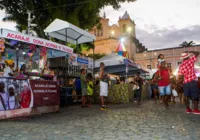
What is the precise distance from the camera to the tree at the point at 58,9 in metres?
17.2

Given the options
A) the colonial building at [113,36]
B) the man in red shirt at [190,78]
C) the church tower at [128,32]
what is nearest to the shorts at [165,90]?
the man in red shirt at [190,78]

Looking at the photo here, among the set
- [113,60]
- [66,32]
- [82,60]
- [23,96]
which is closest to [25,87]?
[23,96]

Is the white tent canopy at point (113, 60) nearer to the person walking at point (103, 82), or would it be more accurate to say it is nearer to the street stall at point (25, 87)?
the person walking at point (103, 82)

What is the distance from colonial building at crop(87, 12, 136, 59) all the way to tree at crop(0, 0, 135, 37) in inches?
1091

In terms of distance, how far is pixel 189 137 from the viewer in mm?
4172

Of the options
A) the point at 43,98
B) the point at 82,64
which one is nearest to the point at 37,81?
the point at 43,98

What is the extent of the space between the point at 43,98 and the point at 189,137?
5.52m

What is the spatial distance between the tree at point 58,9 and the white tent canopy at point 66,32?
10.7 ft

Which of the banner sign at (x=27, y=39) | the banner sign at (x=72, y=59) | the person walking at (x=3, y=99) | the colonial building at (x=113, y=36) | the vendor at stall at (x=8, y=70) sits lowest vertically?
the person walking at (x=3, y=99)

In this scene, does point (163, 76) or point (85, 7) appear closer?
point (163, 76)

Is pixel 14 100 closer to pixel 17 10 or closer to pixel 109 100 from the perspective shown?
pixel 109 100

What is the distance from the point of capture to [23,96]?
7.45 m

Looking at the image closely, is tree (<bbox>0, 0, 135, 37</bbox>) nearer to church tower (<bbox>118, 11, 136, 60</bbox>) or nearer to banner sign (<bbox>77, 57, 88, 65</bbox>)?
banner sign (<bbox>77, 57, 88, 65</bbox>)

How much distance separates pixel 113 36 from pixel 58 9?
3255cm
